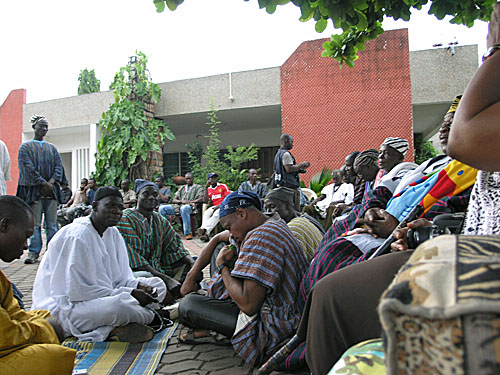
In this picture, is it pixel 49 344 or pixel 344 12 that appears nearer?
pixel 49 344

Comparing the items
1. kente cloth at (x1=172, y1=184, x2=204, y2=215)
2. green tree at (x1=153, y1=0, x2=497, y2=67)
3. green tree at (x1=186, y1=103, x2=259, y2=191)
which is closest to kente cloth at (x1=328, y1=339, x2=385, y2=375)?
green tree at (x1=153, y1=0, x2=497, y2=67)

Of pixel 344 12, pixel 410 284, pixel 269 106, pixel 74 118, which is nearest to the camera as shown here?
pixel 410 284

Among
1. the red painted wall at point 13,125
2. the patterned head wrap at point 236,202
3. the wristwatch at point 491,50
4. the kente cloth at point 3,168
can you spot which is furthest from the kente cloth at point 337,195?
the red painted wall at point 13,125

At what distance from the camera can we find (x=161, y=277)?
14.6 ft

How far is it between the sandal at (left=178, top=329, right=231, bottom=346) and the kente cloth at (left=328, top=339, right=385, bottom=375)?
8.35ft

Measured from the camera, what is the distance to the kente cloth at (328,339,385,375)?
820 millimetres

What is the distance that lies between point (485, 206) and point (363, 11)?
7.29ft

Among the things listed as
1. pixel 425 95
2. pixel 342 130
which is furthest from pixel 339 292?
pixel 425 95

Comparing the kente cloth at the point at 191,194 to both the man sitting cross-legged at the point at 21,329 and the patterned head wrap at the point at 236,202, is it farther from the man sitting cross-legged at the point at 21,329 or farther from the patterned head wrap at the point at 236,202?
the man sitting cross-legged at the point at 21,329

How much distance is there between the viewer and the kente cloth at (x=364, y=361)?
820 mm

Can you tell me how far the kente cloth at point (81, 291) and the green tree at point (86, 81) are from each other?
25599mm

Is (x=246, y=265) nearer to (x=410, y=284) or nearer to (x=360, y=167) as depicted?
(x=410, y=284)

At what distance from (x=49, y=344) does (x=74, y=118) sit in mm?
13872

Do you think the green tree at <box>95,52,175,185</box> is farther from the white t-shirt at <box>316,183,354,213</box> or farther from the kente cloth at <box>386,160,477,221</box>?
the kente cloth at <box>386,160,477,221</box>
